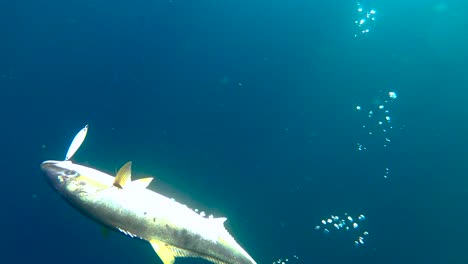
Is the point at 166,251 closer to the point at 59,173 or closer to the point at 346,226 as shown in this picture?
the point at 59,173

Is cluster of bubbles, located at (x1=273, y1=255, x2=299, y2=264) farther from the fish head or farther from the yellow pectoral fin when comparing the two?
the fish head

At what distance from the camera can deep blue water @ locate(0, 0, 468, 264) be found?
8.35m

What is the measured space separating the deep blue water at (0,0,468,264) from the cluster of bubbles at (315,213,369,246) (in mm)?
56

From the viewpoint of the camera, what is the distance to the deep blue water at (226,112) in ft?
27.4

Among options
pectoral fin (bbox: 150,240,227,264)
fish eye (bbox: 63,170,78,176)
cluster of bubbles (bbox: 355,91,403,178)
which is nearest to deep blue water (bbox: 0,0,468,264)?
cluster of bubbles (bbox: 355,91,403,178)

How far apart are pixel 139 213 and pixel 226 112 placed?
252 inches

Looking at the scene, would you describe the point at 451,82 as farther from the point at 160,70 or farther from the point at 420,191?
the point at 160,70

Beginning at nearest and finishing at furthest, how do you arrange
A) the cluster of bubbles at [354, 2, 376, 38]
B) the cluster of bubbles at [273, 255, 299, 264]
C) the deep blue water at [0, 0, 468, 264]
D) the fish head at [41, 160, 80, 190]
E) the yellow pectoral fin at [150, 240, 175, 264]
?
the fish head at [41, 160, 80, 190]
the yellow pectoral fin at [150, 240, 175, 264]
the deep blue water at [0, 0, 468, 264]
the cluster of bubbles at [273, 255, 299, 264]
the cluster of bubbles at [354, 2, 376, 38]

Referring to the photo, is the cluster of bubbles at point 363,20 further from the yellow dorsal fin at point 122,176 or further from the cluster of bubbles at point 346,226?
the yellow dorsal fin at point 122,176

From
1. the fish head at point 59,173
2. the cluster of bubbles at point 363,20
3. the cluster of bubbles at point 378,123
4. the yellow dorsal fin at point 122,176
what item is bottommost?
the fish head at point 59,173

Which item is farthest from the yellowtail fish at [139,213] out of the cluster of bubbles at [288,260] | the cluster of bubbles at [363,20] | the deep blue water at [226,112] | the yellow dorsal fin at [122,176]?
the cluster of bubbles at [363,20]

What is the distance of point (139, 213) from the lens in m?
2.19

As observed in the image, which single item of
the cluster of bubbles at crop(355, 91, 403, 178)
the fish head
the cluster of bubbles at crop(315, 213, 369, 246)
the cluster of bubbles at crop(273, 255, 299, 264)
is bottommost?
the fish head

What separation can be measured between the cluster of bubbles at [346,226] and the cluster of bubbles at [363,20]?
13.1ft
